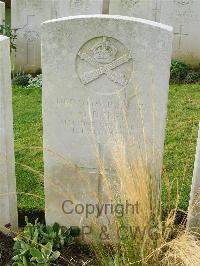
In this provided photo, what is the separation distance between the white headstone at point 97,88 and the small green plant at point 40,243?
0.36 meters

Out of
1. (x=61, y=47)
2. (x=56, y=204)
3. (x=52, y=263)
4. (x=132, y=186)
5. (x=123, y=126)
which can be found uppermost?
(x=61, y=47)

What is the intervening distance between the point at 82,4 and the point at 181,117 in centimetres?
298

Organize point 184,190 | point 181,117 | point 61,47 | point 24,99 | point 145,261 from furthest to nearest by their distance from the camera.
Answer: point 24,99
point 181,117
point 184,190
point 61,47
point 145,261

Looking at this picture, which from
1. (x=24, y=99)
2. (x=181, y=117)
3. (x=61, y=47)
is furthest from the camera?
(x=24, y=99)

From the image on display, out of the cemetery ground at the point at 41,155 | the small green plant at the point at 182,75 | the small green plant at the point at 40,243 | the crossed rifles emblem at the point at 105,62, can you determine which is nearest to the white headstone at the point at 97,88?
the crossed rifles emblem at the point at 105,62

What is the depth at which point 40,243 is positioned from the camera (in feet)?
12.2

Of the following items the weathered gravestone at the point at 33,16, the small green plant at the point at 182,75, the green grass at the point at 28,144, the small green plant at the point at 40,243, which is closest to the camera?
the small green plant at the point at 40,243

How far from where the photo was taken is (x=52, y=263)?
3586 mm

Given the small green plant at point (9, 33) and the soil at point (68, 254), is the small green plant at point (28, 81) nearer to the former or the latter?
the small green plant at point (9, 33)

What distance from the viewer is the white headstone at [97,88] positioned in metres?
3.39

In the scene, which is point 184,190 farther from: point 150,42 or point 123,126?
point 150,42

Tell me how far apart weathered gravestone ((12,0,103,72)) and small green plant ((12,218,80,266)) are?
193 inches

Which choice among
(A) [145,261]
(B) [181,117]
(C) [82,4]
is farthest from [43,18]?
(A) [145,261]

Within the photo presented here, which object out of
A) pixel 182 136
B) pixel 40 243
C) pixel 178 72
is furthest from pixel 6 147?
pixel 178 72
